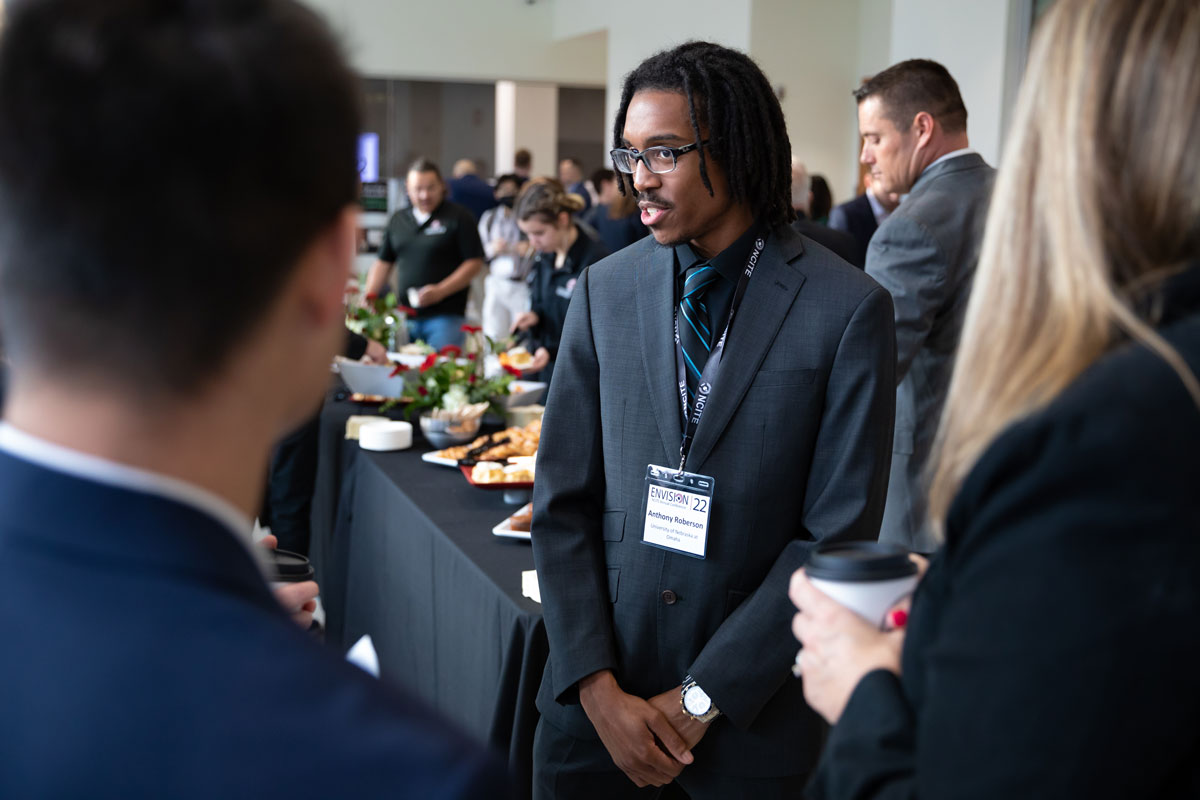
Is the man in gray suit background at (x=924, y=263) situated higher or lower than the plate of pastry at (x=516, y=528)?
higher

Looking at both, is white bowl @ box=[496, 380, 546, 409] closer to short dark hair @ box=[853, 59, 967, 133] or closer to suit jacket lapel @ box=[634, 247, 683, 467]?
short dark hair @ box=[853, 59, 967, 133]

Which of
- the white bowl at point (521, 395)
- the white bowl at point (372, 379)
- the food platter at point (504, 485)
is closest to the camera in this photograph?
the food platter at point (504, 485)

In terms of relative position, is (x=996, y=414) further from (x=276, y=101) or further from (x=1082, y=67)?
(x=276, y=101)

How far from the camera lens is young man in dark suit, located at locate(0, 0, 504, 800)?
49 centimetres

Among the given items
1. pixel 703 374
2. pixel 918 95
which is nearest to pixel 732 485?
pixel 703 374

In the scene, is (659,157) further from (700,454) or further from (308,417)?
(308,417)

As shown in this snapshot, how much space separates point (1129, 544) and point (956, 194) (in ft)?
7.53

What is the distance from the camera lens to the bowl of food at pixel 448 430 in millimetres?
3279

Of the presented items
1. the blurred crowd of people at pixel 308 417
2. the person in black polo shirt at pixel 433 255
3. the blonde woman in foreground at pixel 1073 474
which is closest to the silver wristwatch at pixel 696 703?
the blurred crowd of people at pixel 308 417

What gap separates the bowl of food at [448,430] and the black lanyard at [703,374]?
5.84 feet

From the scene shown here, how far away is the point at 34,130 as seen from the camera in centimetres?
50

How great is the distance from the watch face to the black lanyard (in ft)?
1.05

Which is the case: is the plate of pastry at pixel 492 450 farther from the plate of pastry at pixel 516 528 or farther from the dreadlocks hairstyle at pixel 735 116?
the dreadlocks hairstyle at pixel 735 116

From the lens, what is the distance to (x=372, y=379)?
412 cm
